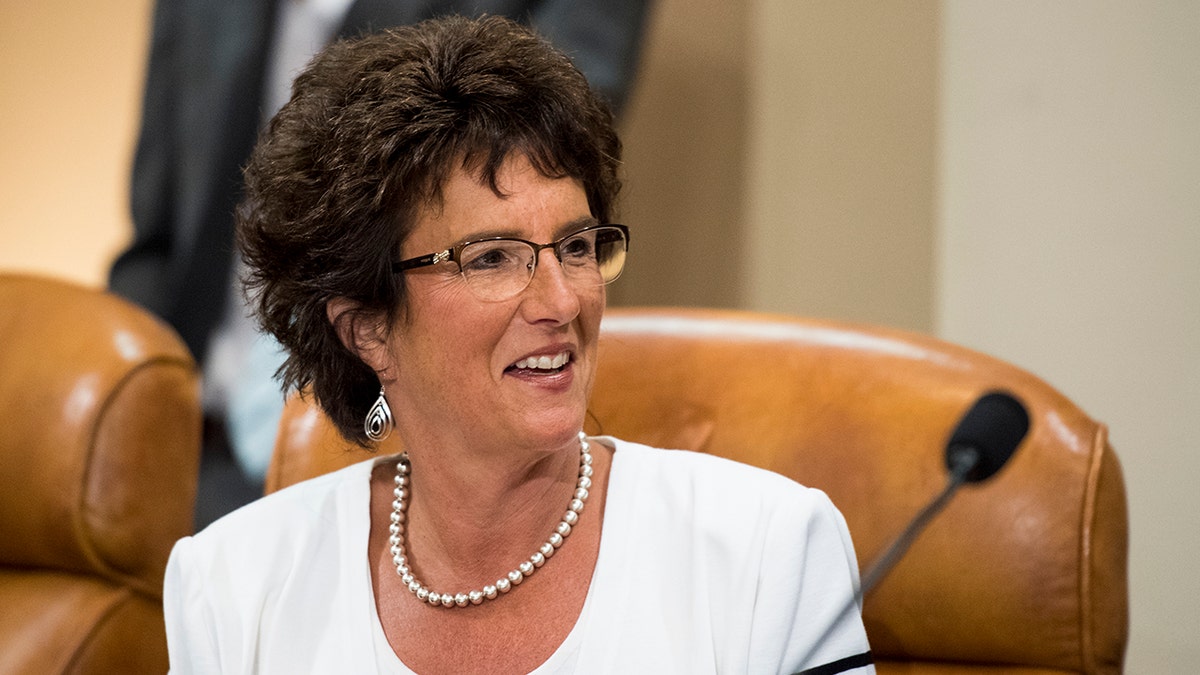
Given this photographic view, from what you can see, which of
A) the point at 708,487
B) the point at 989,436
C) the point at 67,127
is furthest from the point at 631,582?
the point at 67,127

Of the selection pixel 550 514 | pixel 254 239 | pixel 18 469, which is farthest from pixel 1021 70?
pixel 18 469

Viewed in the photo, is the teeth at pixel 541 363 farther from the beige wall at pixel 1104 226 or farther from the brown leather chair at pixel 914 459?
the beige wall at pixel 1104 226

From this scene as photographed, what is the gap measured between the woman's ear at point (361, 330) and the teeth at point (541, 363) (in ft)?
0.56

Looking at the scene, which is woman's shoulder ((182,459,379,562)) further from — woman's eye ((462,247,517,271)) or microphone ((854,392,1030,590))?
microphone ((854,392,1030,590))

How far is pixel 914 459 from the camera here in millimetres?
1223

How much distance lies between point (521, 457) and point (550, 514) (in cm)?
9

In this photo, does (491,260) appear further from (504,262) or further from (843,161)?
(843,161)

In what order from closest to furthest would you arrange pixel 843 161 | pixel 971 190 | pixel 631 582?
pixel 631 582, pixel 971 190, pixel 843 161

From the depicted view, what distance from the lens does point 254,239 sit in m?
1.29

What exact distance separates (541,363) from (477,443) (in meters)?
0.11

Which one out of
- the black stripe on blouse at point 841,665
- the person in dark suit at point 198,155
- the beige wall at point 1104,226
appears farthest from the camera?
the person in dark suit at point 198,155

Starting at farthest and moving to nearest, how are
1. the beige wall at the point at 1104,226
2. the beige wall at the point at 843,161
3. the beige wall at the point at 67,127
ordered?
the beige wall at the point at 67,127 < the beige wall at the point at 843,161 < the beige wall at the point at 1104,226

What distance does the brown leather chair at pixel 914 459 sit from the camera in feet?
3.79

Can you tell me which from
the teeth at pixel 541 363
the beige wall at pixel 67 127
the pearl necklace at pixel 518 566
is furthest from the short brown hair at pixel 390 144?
the beige wall at pixel 67 127
